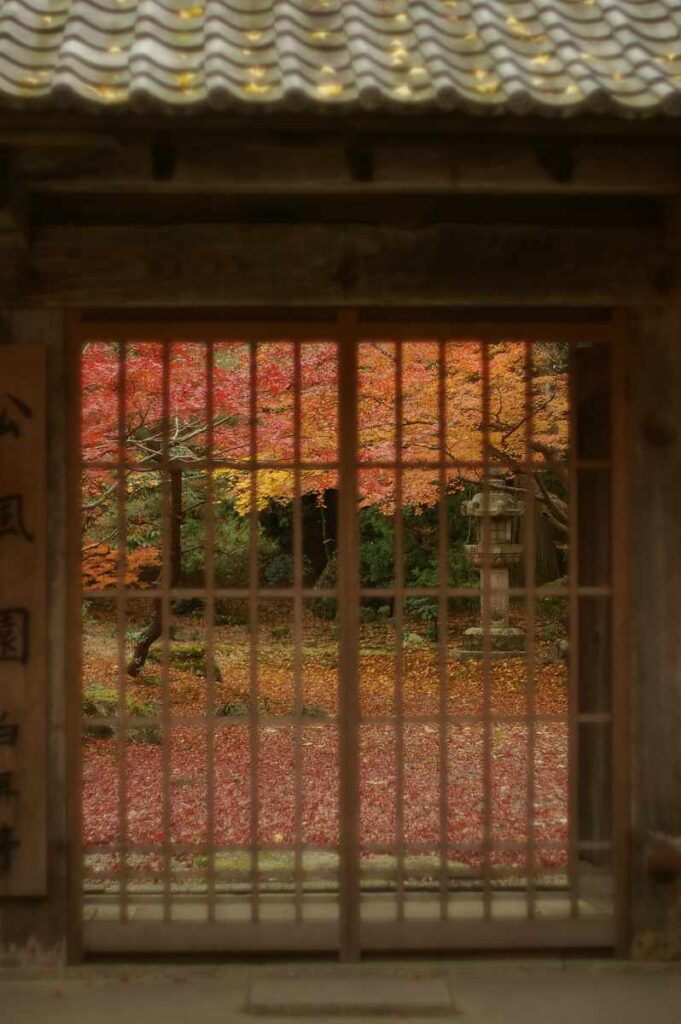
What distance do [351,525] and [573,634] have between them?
3.86 ft

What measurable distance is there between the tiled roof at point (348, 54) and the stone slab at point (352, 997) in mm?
3427

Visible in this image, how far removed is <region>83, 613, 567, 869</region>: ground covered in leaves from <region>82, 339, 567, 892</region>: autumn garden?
3cm

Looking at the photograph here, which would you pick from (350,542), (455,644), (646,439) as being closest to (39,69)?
(350,542)

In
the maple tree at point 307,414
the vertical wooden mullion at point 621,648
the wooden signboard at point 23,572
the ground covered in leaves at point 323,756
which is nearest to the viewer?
the wooden signboard at point 23,572

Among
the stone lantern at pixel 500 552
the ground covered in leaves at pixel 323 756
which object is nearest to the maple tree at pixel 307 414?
the stone lantern at pixel 500 552

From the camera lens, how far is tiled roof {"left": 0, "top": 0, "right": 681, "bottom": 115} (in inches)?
133

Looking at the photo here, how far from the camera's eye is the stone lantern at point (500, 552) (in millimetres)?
10977

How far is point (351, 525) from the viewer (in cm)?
461

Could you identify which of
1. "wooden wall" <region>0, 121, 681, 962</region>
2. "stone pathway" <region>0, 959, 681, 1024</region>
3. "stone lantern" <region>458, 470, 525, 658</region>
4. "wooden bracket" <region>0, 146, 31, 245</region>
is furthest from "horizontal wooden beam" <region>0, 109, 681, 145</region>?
"stone lantern" <region>458, 470, 525, 658</region>

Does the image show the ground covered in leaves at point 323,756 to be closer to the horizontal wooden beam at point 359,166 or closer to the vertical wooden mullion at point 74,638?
the vertical wooden mullion at point 74,638

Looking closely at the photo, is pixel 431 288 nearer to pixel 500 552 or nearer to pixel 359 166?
pixel 359 166

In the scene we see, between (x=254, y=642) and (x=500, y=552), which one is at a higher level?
(x=500, y=552)

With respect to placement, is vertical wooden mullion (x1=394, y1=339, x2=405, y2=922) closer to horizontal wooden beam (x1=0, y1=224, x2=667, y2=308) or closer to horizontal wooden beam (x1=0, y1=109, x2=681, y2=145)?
horizontal wooden beam (x1=0, y1=224, x2=667, y2=308)

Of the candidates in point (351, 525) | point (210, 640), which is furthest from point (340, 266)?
point (210, 640)
